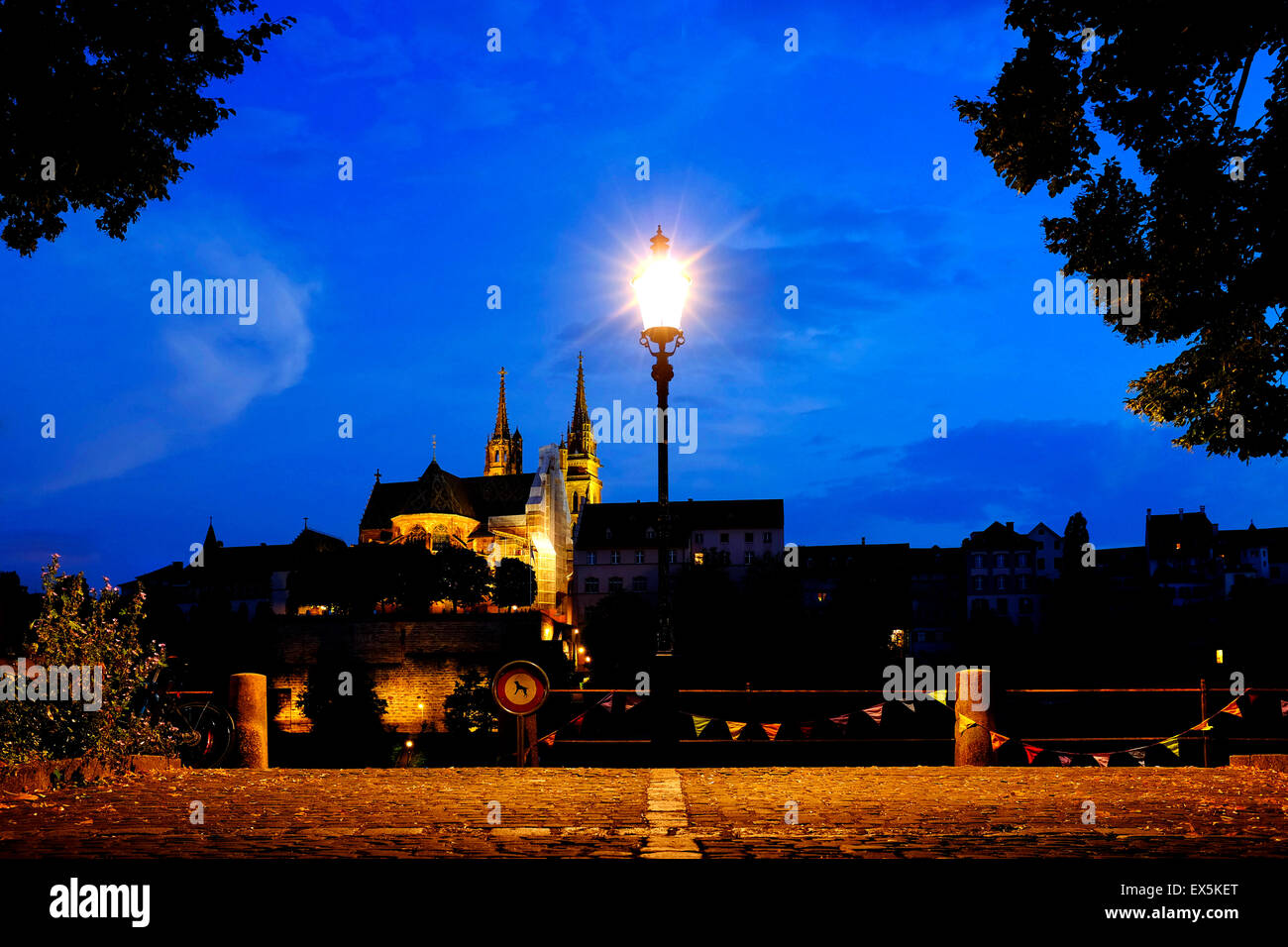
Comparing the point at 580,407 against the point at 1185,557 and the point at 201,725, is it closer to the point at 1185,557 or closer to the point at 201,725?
the point at 1185,557

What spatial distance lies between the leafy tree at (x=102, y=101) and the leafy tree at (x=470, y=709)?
196ft

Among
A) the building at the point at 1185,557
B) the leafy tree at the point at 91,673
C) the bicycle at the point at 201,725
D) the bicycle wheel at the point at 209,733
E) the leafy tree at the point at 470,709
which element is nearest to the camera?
the leafy tree at the point at 91,673

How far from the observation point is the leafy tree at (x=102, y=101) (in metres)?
12.1

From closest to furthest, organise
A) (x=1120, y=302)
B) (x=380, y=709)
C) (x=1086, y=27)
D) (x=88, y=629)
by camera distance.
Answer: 1. (x=88, y=629)
2. (x=1086, y=27)
3. (x=1120, y=302)
4. (x=380, y=709)

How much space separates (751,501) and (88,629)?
101587mm

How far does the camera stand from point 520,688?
12727 mm

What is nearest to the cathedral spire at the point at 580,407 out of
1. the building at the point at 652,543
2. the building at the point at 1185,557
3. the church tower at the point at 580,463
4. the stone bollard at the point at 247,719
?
the church tower at the point at 580,463

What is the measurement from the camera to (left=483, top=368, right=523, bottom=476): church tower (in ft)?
482

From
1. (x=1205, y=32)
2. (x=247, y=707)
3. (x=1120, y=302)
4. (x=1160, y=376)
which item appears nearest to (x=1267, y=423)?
(x=1160, y=376)

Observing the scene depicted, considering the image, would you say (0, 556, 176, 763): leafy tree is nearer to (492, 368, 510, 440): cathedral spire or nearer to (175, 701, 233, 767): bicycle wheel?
(175, 701, 233, 767): bicycle wheel

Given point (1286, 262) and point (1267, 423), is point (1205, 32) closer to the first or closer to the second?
point (1286, 262)

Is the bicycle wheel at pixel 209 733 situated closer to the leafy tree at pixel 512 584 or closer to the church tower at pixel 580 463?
the leafy tree at pixel 512 584

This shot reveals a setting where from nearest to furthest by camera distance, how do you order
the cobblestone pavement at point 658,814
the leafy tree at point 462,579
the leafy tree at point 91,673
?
1. the cobblestone pavement at point 658,814
2. the leafy tree at point 91,673
3. the leafy tree at point 462,579
